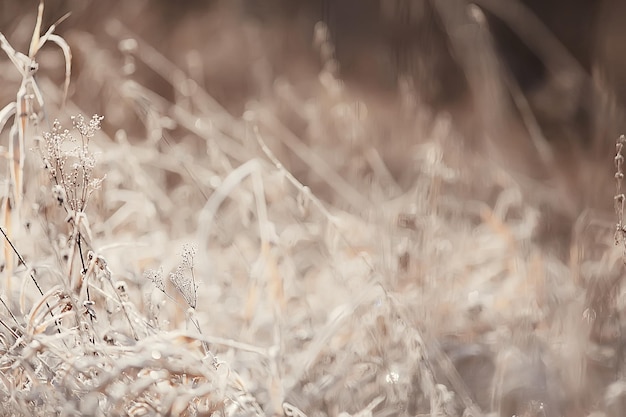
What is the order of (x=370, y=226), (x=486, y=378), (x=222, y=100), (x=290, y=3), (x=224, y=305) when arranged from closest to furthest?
(x=486, y=378) → (x=224, y=305) → (x=370, y=226) → (x=222, y=100) → (x=290, y=3)

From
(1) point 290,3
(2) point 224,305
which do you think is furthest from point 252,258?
(1) point 290,3

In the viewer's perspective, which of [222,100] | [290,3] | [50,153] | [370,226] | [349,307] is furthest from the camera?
[290,3]

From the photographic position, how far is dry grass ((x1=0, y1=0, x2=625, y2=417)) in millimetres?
819

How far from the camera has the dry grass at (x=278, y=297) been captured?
0.82 meters

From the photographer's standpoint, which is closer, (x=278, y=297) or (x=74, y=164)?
(x=74, y=164)

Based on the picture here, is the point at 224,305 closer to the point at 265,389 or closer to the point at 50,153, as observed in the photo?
the point at 265,389

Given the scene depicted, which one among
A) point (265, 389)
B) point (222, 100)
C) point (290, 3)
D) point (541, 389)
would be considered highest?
point (290, 3)

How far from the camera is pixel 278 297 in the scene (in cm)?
106

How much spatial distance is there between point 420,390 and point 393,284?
23cm

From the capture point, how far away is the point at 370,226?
1539 millimetres

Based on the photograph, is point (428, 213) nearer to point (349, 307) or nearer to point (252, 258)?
point (349, 307)

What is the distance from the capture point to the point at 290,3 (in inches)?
151

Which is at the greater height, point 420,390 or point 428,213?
point 428,213

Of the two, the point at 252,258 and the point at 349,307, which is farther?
the point at 252,258
